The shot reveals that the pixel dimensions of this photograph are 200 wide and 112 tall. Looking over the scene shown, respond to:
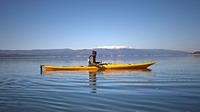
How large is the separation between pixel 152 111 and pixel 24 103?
18.1 feet

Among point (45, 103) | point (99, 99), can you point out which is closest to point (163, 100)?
point (99, 99)

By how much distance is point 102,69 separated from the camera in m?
29.0

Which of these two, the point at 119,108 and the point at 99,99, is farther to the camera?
the point at 99,99

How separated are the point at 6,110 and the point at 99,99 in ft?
13.3

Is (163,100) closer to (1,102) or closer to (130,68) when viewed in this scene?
(1,102)

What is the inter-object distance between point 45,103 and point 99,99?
95.3 inches

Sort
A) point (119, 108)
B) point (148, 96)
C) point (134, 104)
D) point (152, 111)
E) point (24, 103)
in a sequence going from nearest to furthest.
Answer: point (152, 111) < point (119, 108) < point (134, 104) < point (24, 103) < point (148, 96)

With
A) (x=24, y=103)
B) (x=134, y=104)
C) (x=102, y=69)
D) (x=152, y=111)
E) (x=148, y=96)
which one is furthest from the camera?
(x=102, y=69)

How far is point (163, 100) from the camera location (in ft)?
35.2

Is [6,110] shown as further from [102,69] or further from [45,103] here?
[102,69]

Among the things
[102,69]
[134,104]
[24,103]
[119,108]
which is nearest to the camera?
[119,108]

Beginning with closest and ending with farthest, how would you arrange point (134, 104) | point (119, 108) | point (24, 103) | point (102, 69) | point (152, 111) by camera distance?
point (152, 111)
point (119, 108)
point (134, 104)
point (24, 103)
point (102, 69)

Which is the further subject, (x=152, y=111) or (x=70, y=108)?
(x=70, y=108)

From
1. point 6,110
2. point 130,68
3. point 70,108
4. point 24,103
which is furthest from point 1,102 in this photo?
point 130,68
